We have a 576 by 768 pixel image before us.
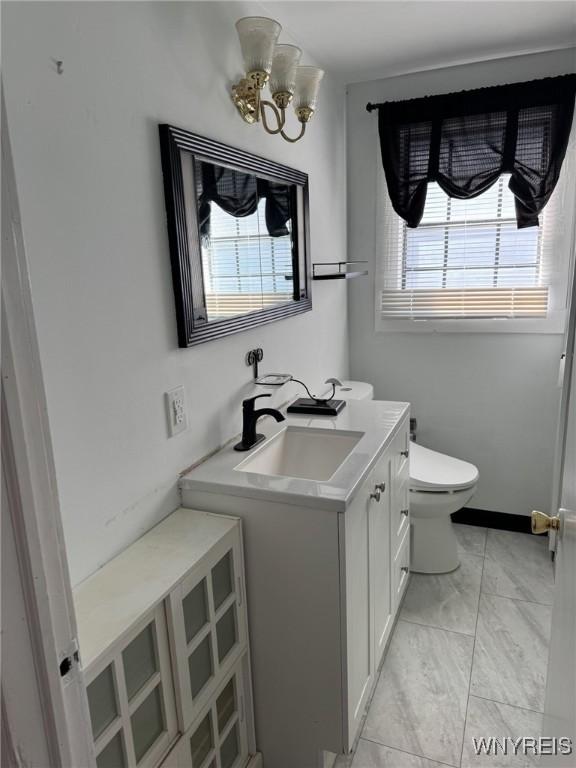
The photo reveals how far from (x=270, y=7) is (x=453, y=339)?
Answer: 1.76m

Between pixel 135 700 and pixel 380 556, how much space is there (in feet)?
3.14

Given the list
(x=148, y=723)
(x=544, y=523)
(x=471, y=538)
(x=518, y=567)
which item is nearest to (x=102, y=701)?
(x=148, y=723)

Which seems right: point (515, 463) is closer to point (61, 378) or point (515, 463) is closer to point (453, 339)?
point (453, 339)

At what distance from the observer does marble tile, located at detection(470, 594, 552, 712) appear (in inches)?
72.1

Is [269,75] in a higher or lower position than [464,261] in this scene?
higher

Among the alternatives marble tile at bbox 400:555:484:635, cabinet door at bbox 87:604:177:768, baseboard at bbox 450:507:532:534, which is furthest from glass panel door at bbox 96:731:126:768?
baseboard at bbox 450:507:532:534

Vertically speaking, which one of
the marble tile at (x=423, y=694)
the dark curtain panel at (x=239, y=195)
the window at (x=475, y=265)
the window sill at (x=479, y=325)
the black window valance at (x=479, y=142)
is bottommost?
the marble tile at (x=423, y=694)

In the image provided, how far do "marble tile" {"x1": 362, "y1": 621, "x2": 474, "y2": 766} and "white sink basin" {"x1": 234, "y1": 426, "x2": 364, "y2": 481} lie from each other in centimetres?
80

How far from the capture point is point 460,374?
9.37 ft

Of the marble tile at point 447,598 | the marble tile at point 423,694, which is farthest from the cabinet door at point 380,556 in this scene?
the marble tile at point 447,598

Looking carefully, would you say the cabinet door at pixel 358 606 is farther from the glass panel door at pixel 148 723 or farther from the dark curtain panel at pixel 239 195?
the dark curtain panel at pixel 239 195

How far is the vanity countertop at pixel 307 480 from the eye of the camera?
1.37 metres

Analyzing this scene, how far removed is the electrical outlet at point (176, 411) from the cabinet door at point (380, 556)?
614mm

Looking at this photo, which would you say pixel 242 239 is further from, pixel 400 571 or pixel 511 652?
pixel 511 652
